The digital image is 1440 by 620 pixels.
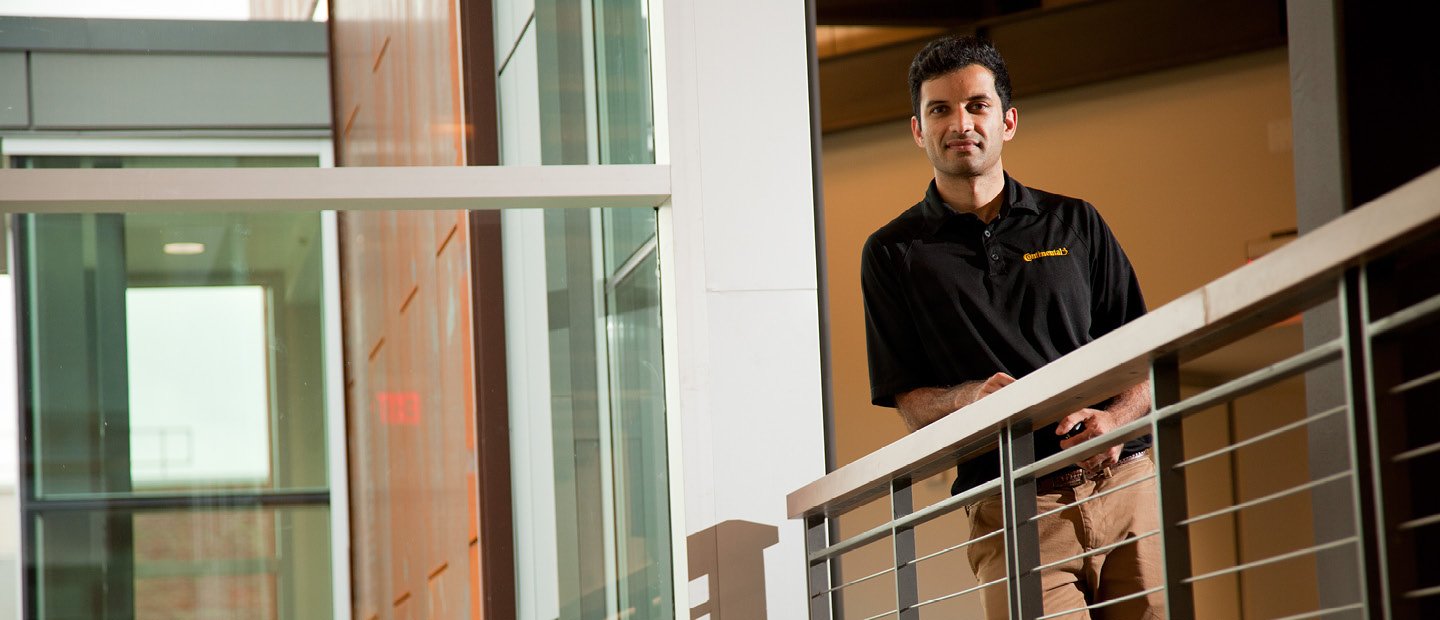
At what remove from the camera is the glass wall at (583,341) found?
10.6 ft

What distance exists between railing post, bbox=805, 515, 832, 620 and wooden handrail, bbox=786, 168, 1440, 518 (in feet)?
1.62

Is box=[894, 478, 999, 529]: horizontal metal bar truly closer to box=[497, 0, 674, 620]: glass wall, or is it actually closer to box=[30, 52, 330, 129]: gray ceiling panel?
box=[497, 0, 674, 620]: glass wall

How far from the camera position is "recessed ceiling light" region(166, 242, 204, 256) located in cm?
317

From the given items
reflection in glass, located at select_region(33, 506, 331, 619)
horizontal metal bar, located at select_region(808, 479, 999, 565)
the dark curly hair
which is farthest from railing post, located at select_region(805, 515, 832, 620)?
reflection in glass, located at select_region(33, 506, 331, 619)

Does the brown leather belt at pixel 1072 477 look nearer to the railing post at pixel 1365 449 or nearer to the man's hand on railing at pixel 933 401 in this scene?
the man's hand on railing at pixel 933 401

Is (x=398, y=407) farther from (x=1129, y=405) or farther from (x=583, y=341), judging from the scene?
(x=1129, y=405)

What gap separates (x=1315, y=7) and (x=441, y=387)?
6.02 feet

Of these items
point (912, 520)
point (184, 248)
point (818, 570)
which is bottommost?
point (818, 570)

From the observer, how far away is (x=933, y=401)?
112 inches

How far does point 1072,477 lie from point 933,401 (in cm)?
29

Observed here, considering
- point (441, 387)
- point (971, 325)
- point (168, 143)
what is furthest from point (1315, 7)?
point (168, 143)

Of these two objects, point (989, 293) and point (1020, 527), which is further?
point (989, 293)

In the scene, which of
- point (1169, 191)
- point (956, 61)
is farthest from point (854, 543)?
point (1169, 191)

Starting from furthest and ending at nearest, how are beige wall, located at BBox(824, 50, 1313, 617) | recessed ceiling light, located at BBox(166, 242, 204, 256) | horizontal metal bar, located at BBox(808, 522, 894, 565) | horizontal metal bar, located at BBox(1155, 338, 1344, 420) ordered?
beige wall, located at BBox(824, 50, 1313, 617), recessed ceiling light, located at BBox(166, 242, 204, 256), horizontal metal bar, located at BBox(808, 522, 894, 565), horizontal metal bar, located at BBox(1155, 338, 1344, 420)
